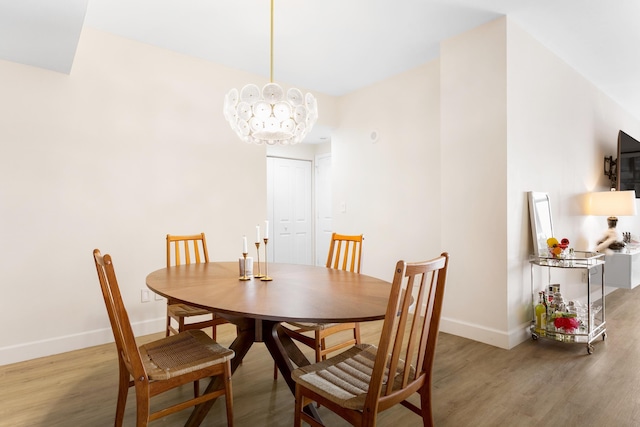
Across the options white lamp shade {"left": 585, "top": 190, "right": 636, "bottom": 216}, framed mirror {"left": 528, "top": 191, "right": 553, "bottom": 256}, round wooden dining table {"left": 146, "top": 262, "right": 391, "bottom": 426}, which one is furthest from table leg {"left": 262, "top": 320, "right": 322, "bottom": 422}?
white lamp shade {"left": 585, "top": 190, "right": 636, "bottom": 216}

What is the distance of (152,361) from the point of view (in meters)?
1.59

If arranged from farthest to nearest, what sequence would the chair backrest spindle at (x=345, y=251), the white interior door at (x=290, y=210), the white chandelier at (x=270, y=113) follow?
the white interior door at (x=290, y=210) → the chair backrest spindle at (x=345, y=251) → the white chandelier at (x=270, y=113)

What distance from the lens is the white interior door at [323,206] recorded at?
5750mm

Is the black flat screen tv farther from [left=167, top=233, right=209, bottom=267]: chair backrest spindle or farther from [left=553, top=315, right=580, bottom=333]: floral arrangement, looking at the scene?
[left=167, top=233, right=209, bottom=267]: chair backrest spindle

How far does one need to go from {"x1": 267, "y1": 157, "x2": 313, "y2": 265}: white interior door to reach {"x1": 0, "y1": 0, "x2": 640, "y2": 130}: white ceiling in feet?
6.65

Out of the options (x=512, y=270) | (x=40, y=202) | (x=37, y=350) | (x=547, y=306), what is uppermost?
(x=40, y=202)

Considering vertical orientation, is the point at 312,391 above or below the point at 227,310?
below

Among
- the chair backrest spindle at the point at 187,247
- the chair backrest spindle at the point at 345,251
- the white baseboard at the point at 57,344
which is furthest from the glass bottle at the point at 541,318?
the white baseboard at the point at 57,344

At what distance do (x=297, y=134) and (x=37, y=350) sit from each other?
250 centimetres

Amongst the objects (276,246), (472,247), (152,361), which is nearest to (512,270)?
(472,247)

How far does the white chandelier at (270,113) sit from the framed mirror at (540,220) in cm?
206

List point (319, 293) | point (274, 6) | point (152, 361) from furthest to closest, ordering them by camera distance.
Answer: point (274, 6)
point (319, 293)
point (152, 361)

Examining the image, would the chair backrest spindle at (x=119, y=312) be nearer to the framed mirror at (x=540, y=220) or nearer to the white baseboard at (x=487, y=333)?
the white baseboard at (x=487, y=333)

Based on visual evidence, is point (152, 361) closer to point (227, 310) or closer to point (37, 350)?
point (227, 310)
